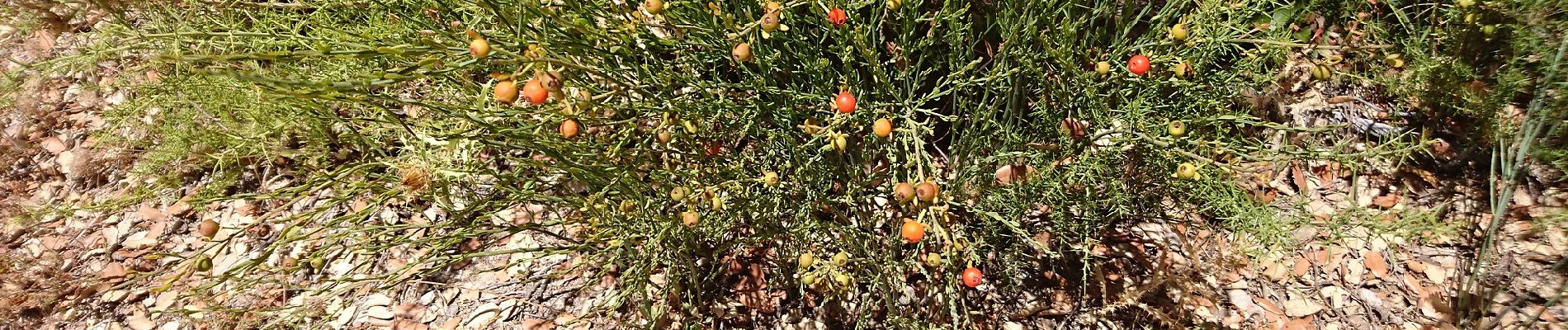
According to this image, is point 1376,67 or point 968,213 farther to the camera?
point 1376,67

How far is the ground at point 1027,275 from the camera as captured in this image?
2.61m

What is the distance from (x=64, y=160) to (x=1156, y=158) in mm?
4359

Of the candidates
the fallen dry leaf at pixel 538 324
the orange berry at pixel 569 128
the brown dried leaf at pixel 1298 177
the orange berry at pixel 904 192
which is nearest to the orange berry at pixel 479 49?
the orange berry at pixel 569 128

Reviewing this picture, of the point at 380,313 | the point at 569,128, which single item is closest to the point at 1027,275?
the point at 569,128

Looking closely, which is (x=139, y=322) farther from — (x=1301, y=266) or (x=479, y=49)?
(x=1301, y=266)

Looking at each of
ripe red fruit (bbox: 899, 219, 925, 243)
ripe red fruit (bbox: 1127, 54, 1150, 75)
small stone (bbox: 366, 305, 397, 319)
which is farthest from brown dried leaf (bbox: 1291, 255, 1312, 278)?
small stone (bbox: 366, 305, 397, 319)

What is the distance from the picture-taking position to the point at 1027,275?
2684 mm

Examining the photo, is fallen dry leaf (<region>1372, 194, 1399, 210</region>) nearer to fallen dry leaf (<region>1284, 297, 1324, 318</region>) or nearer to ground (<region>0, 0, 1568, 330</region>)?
ground (<region>0, 0, 1568, 330</region>)

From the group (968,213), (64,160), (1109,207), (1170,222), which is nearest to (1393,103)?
(1170,222)

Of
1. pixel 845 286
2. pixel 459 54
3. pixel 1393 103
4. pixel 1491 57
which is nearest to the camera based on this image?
pixel 459 54

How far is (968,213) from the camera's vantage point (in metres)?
2.57

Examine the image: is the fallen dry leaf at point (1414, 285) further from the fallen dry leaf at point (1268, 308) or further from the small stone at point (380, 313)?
the small stone at point (380, 313)

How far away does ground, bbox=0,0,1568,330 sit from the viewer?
2613 millimetres

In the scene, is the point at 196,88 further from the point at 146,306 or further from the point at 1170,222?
the point at 1170,222
